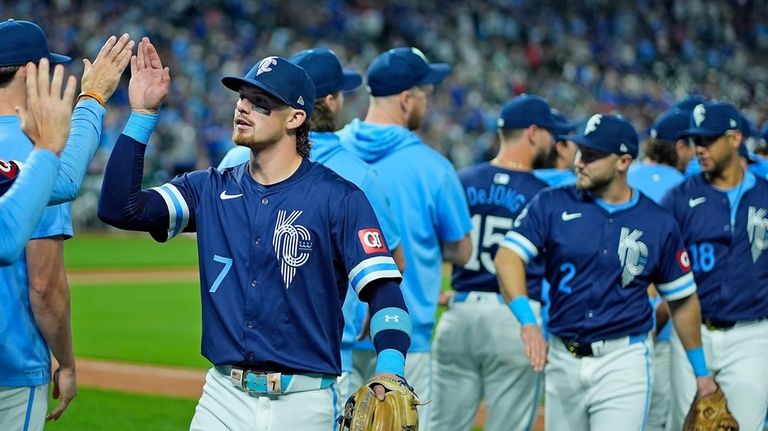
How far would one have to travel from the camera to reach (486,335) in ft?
22.7

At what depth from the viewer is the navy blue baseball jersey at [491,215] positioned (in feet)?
23.2

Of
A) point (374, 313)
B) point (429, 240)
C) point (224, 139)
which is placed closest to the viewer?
point (374, 313)

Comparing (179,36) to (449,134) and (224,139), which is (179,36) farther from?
(449,134)

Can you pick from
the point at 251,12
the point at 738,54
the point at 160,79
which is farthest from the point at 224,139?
the point at 160,79

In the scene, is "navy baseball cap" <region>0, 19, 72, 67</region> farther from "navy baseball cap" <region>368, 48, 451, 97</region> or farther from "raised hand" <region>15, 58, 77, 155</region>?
"navy baseball cap" <region>368, 48, 451, 97</region>

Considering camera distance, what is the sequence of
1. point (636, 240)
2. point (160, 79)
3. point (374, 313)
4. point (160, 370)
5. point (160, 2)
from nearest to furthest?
point (374, 313) → point (160, 79) → point (636, 240) → point (160, 370) → point (160, 2)

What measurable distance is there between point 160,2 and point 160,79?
29.1m

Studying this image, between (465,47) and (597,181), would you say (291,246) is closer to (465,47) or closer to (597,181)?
(597,181)

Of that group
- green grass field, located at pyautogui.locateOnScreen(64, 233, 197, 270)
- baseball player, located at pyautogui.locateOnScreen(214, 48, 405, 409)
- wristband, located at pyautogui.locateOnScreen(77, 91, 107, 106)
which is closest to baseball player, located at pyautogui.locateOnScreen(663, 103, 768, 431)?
baseball player, located at pyautogui.locateOnScreen(214, 48, 405, 409)

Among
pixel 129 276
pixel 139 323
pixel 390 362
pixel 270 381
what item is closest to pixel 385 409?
pixel 390 362

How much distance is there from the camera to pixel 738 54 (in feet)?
111

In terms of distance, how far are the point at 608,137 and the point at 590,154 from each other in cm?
13

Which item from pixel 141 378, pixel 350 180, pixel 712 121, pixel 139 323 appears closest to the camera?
pixel 350 180

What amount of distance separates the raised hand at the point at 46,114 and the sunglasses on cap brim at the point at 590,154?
132 inches
